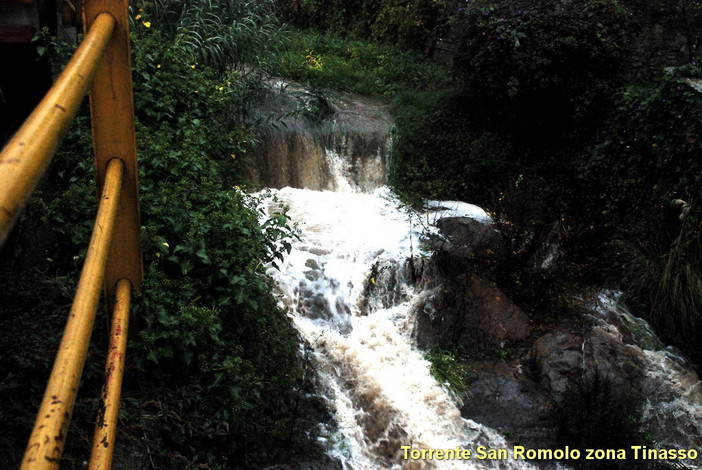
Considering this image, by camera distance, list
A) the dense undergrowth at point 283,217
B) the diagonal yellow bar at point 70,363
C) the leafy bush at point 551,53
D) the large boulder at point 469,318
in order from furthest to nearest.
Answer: the leafy bush at point 551,53
the large boulder at point 469,318
the dense undergrowth at point 283,217
the diagonal yellow bar at point 70,363

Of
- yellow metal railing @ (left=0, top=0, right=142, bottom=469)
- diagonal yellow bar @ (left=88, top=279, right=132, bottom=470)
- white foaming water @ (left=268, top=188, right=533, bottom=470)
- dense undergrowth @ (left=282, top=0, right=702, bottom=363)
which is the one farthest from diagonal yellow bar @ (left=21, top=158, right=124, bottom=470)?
dense undergrowth @ (left=282, top=0, right=702, bottom=363)

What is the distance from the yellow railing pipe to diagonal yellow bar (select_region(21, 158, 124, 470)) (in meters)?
0.31

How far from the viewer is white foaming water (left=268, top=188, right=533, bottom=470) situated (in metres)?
4.73

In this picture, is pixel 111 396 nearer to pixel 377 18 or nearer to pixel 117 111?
pixel 117 111

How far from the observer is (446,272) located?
6.53 metres

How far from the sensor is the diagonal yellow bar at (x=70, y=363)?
73cm

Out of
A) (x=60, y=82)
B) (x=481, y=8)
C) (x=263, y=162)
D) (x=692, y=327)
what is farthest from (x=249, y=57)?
(x=60, y=82)

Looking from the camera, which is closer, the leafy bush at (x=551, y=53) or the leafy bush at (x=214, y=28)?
the leafy bush at (x=214, y=28)

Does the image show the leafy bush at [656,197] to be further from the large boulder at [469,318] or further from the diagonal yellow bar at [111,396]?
the diagonal yellow bar at [111,396]

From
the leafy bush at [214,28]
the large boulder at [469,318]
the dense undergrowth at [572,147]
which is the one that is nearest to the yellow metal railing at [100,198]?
the large boulder at [469,318]

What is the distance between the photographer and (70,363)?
32.8 inches

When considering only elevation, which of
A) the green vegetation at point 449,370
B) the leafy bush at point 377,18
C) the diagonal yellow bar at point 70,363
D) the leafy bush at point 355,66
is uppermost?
the diagonal yellow bar at point 70,363

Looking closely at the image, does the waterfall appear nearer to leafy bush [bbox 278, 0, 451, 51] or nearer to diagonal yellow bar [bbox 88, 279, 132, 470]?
diagonal yellow bar [bbox 88, 279, 132, 470]

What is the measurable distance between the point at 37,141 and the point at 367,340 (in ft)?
17.3
